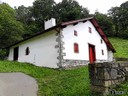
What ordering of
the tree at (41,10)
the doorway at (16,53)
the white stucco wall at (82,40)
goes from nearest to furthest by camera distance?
the white stucco wall at (82,40)
the doorway at (16,53)
the tree at (41,10)

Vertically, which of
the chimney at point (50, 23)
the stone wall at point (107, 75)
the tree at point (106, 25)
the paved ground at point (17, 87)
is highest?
the tree at point (106, 25)

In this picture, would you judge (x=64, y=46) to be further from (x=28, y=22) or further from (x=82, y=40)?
(x=28, y=22)

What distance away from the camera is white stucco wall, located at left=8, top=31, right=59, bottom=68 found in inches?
727

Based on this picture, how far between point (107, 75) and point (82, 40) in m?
13.2

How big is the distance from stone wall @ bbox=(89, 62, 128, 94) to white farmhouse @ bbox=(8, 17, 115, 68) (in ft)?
30.5

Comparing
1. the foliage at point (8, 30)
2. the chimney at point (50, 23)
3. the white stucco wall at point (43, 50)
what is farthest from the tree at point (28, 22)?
the white stucco wall at point (43, 50)

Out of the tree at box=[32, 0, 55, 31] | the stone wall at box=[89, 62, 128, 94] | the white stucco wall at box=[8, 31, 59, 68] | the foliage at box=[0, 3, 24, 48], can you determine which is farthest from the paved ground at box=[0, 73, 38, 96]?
the tree at box=[32, 0, 55, 31]

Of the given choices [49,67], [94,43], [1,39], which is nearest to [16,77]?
[49,67]

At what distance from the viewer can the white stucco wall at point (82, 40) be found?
741 inches

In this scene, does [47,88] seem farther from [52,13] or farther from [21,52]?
[52,13]

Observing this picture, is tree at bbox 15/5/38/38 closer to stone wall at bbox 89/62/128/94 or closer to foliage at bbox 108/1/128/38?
foliage at bbox 108/1/128/38

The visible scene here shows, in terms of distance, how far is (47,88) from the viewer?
10.5m

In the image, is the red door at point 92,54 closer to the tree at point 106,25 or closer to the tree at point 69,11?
the tree at point 69,11

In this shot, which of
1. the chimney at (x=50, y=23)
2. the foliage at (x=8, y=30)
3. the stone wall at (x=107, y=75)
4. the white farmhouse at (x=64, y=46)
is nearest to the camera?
the stone wall at (x=107, y=75)
